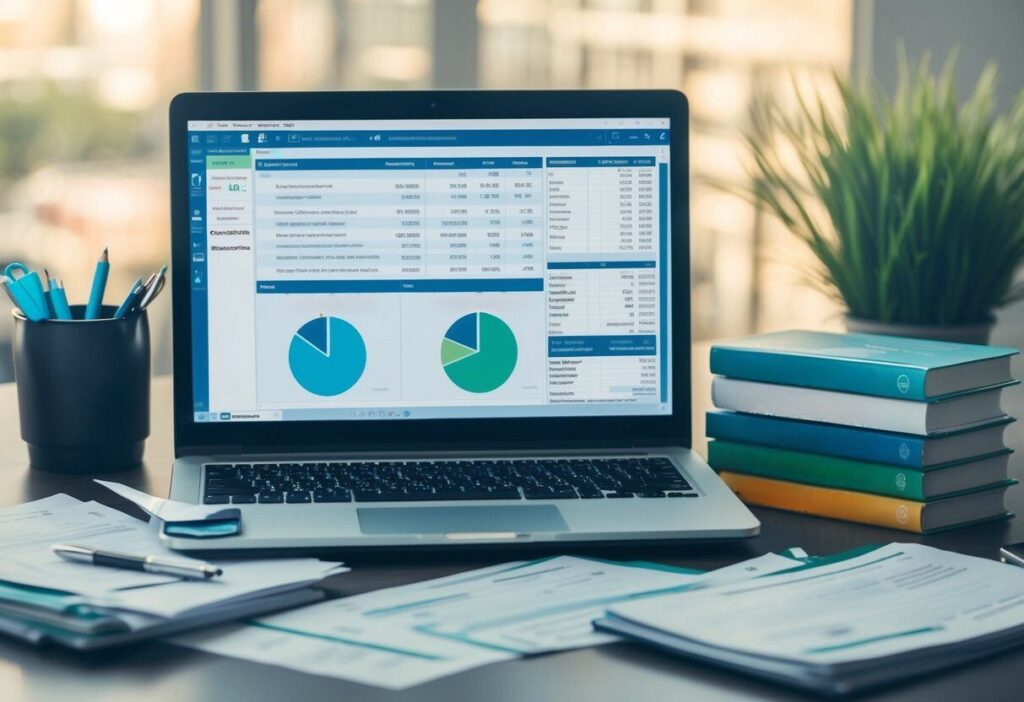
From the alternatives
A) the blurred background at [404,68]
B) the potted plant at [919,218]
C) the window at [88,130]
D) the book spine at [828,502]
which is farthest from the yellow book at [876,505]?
the window at [88,130]

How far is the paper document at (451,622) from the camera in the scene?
681 millimetres

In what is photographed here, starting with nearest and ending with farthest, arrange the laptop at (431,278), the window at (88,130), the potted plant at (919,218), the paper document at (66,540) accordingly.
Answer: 1. the paper document at (66,540)
2. the laptop at (431,278)
3. the potted plant at (919,218)
4. the window at (88,130)

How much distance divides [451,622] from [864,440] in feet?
1.23

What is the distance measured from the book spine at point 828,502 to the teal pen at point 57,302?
58 centimetres

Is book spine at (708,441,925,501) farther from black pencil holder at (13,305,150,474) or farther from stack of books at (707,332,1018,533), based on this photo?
black pencil holder at (13,305,150,474)

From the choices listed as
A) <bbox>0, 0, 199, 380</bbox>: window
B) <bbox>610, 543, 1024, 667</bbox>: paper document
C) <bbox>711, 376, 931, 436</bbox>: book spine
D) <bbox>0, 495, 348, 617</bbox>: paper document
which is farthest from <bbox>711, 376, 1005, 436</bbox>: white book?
<bbox>0, 0, 199, 380</bbox>: window

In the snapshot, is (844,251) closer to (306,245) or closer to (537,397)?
(537,397)

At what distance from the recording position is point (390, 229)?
1.07 metres

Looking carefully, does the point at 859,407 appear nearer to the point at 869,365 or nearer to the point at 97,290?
the point at 869,365

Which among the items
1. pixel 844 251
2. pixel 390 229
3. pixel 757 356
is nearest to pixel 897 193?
pixel 844 251

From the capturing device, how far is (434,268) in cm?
107

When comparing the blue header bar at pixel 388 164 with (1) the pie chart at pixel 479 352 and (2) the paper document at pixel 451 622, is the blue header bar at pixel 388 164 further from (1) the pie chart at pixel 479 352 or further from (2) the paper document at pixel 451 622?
(2) the paper document at pixel 451 622

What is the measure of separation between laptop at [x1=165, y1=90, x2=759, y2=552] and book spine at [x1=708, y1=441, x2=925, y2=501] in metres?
0.03

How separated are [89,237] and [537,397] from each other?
6.25ft
